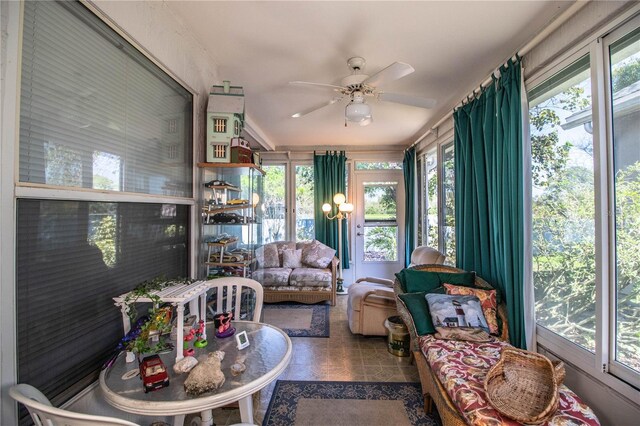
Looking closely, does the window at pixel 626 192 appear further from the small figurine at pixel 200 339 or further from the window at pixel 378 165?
the window at pixel 378 165

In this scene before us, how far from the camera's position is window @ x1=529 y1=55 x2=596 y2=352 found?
1.58 meters

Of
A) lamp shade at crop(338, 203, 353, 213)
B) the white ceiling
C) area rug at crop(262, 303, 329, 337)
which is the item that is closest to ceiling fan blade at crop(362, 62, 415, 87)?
the white ceiling

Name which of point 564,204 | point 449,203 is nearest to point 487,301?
point 564,204

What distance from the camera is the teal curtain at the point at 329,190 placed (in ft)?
16.1

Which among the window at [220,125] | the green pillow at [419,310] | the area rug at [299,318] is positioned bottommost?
the area rug at [299,318]

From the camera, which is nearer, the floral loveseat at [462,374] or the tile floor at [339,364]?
the floral loveseat at [462,374]

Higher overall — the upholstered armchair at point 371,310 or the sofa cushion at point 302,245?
the sofa cushion at point 302,245

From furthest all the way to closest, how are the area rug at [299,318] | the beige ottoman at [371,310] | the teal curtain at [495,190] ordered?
1. the area rug at [299,318]
2. the beige ottoman at [371,310]
3. the teal curtain at [495,190]

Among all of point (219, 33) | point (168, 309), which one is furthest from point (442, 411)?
point (219, 33)


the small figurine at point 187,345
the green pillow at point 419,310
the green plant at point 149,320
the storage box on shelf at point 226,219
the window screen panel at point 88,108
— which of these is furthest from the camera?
the storage box on shelf at point 226,219

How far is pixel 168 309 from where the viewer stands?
3.93 feet

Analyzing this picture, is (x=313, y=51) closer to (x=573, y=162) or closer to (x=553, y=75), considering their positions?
(x=553, y=75)

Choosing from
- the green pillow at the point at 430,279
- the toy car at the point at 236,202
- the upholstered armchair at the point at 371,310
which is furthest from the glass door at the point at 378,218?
the toy car at the point at 236,202

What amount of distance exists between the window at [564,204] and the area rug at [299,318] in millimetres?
2127
